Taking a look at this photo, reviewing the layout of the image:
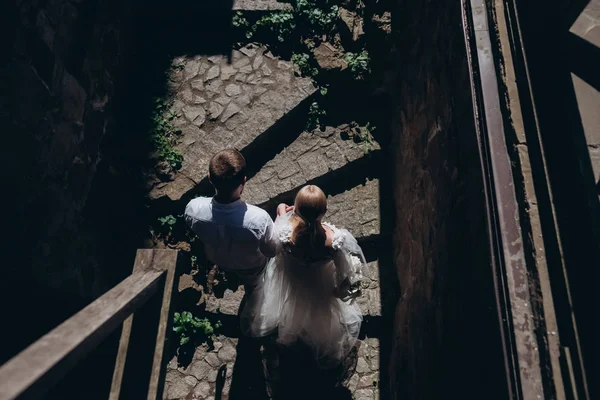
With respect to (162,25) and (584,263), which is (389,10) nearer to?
(162,25)

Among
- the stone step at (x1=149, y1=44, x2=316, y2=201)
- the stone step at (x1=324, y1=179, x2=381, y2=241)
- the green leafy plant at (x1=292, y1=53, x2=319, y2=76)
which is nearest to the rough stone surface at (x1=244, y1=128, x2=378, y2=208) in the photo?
the stone step at (x1=149, y1=44, x2=316, y2=201)

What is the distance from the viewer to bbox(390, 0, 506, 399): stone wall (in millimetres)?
2627

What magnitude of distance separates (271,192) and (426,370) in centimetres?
254

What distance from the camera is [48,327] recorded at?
3592mm

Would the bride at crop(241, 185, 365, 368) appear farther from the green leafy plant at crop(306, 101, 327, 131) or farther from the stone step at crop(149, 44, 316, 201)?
the green leafy plant at crop(306, 101, 327, 131)

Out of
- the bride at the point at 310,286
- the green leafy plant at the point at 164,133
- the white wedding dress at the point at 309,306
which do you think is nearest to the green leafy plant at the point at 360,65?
the green leafy plant at the point at 164,133

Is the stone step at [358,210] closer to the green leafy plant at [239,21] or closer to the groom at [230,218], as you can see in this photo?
the groom at [230,218]

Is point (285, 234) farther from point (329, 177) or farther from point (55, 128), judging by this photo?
point (55, 128)

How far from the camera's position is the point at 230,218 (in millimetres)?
3188

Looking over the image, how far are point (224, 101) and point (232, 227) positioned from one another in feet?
8.16

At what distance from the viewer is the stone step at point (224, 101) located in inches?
194

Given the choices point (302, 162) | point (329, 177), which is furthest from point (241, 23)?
point (329, 177)

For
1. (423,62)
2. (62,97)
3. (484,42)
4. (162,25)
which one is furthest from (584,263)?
(162,25)

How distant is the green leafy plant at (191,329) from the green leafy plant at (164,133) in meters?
1.73
